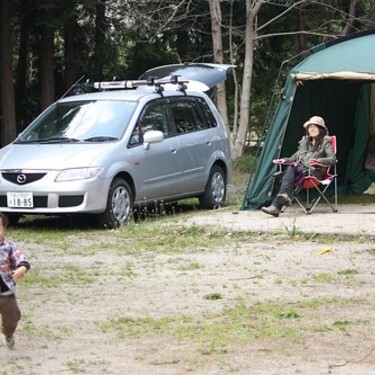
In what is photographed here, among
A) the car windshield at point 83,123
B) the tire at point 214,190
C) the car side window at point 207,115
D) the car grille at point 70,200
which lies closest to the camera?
the car grille at point 70,200

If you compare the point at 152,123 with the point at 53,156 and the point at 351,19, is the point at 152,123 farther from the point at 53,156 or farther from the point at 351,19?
the point at 351,19

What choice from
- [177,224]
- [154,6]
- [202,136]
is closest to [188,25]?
[154,6]

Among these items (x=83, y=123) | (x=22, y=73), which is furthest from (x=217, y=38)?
(x=83, y=123)

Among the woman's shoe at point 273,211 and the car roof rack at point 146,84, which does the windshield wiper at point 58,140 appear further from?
the woman's shoe at point 273,211

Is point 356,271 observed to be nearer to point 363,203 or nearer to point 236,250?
point 236,250

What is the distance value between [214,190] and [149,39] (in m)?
10.9

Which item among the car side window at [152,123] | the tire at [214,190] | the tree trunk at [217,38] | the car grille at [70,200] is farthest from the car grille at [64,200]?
the tree trunk at [217,38]

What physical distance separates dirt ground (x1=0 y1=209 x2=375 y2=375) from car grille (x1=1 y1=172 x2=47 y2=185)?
978 mm

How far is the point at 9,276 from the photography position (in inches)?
224

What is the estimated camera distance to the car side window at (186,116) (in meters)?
13.1

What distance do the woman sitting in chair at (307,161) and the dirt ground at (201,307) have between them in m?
1.08

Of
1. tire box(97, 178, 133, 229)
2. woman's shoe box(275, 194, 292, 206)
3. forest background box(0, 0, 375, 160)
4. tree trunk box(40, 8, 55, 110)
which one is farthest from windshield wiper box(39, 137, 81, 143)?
tree trunk box(40, 8, 55, 110)

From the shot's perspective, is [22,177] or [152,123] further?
[152,123]

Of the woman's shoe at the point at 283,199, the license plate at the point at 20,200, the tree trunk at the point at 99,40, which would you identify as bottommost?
the woman's shoe at the point at 283,199
